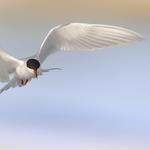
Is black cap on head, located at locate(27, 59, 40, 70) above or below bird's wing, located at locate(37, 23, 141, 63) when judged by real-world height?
below

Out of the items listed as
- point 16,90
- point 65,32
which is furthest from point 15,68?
point 16,90

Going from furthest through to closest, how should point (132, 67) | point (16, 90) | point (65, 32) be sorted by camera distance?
point (132, 67), point (16, 90), point (65, 32)

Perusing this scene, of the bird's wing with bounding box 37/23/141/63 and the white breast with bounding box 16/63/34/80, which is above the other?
the bird's wing with bounding box 37/23/141/63

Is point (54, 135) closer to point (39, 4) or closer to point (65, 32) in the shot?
point (65, 32)

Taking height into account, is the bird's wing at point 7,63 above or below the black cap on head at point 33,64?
above

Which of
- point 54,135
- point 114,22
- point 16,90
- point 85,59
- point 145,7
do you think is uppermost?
point 145,7
